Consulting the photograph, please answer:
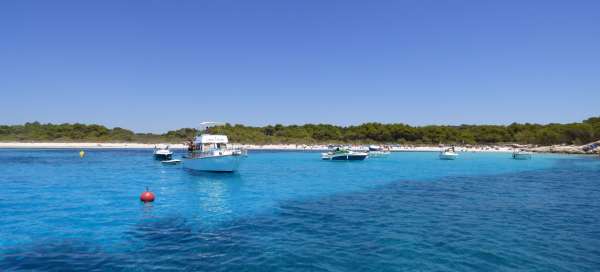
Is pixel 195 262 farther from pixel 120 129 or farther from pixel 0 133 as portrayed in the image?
pixel 0 133

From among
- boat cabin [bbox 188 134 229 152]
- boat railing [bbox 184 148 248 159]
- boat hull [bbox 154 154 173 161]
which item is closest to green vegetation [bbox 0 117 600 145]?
boat hull [bbox 154 154 173 161]

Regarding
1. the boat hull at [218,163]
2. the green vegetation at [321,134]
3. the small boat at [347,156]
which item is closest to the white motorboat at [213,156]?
the boat hull at [218,163]

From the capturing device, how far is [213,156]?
138 ft

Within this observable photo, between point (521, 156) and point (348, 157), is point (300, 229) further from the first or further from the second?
point (521, 156)

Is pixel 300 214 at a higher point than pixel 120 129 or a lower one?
lower

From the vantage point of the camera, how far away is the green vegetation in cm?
15350

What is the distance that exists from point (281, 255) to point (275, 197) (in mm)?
13694

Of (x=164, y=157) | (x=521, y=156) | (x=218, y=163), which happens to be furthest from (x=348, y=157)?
(x=521, y=156)

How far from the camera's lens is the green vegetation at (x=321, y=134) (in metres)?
154

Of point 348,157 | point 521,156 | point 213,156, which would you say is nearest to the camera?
point 213,156

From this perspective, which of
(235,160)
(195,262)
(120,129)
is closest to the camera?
(195,262)

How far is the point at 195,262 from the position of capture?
1244cm

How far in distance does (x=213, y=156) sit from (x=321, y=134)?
440 ft

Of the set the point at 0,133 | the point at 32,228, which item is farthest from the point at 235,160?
the point at 0,133
